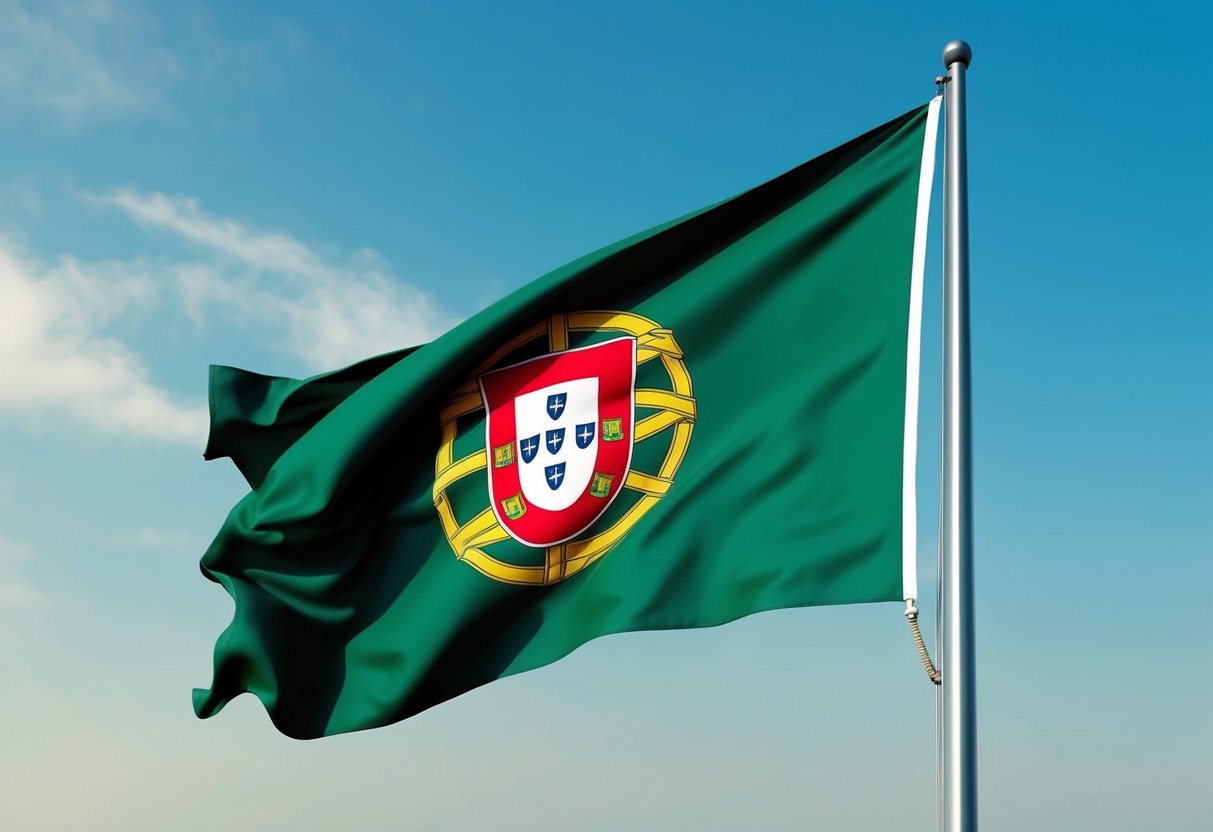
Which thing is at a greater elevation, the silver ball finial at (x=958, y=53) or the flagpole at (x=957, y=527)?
the silver ball finial at (x=958, y=53)

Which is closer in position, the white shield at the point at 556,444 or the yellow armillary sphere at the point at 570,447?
the yellow armillary sphere at the point at 570,447

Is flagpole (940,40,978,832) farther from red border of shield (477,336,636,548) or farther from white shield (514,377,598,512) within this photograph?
white shield (514,377,598,512)

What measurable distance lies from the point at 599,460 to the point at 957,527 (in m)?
3.18

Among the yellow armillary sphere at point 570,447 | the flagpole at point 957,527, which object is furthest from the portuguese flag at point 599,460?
the flagpole at point 957,527

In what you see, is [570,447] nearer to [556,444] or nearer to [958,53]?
[556,444]

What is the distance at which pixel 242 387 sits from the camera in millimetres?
10234

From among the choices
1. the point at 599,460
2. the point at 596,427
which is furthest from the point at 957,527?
the point at 596,427

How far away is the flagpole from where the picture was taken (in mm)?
5734

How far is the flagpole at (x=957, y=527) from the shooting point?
18.8 ft

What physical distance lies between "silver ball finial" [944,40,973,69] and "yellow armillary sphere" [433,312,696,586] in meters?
2.64

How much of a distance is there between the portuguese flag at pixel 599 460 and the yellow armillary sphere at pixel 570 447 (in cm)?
2

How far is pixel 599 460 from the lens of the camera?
29.1 feet

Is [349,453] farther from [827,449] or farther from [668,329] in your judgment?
[827,449]

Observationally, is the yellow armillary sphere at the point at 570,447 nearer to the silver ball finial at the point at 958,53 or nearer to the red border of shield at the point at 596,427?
the red border of shield at the point at 596,427
